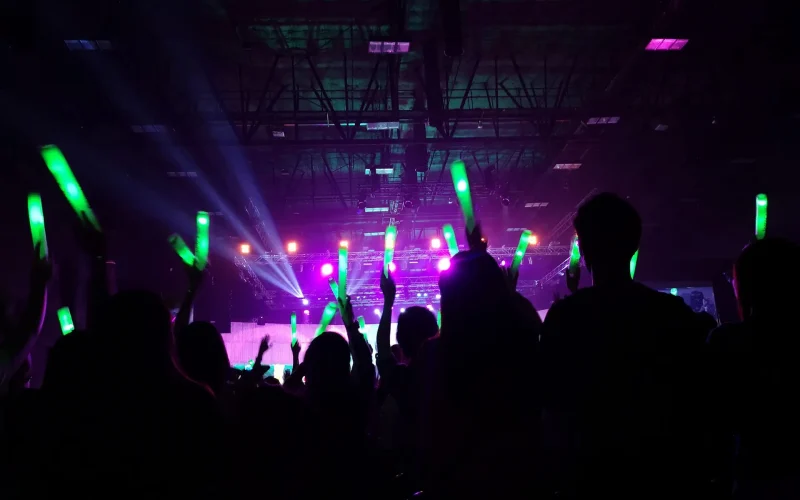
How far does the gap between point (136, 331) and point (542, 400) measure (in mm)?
1263

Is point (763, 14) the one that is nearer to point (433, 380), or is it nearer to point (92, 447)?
point (433, 380)

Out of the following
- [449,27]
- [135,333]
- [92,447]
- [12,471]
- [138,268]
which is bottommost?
[12,471]

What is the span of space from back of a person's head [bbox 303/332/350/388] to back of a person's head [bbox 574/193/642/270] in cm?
125

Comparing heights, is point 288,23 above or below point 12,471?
above

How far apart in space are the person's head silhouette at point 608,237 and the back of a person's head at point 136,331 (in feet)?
4.52

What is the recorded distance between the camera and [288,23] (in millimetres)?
8055

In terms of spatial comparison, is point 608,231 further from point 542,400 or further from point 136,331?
point 136,331

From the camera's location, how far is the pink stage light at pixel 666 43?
7276 millimetres

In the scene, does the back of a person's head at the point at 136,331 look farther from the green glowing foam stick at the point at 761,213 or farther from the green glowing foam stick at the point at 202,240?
the green glowing foam stick at the point at 761,213

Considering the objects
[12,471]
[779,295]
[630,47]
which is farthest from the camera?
[630,47]

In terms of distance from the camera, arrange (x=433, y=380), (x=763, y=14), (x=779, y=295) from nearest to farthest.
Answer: (x=433, y=380), (x=779, y=295), (x=763, y=14)

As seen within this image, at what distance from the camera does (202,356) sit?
2432 millimetres

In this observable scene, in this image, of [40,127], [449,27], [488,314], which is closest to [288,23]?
[449,27]

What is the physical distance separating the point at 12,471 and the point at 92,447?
75 cm
